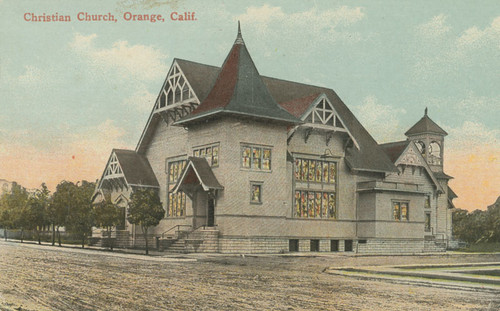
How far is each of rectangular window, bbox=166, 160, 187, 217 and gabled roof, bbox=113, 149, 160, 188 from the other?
2048 millimetres

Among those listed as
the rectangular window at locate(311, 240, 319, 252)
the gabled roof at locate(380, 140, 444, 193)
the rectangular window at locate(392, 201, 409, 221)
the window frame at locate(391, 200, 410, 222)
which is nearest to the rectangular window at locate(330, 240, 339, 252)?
the rectangular window at locate(311, 240, 319, 252)

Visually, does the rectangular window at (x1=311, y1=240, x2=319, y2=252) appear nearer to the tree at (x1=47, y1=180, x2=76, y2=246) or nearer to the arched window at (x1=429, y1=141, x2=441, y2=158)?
the tree at (x1=47, y1=180, x2=76, y2=246)

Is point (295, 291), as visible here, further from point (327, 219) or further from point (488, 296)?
point (327, 219)

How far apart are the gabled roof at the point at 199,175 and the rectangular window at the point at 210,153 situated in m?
0.36

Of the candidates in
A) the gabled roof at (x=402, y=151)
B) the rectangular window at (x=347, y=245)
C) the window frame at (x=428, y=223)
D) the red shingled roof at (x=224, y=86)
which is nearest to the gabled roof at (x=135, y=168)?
the red shingled roof at (x=224, y=86)

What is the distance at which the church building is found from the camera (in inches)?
1656

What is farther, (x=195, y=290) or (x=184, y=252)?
(x=184, y=252)

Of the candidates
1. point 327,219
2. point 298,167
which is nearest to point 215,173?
point 298,167

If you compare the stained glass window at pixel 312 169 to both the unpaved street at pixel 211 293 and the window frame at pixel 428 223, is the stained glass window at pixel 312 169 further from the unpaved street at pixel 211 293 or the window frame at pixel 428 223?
the unpaved street at pixel 211 293

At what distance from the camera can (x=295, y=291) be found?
16.0m

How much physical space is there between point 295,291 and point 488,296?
492cm

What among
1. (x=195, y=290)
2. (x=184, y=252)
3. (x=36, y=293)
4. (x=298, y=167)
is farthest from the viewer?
(x=298, y=167)

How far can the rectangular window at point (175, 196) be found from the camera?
161 feet

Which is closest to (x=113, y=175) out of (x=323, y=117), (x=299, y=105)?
(x=299, y=105)
